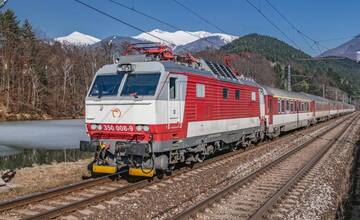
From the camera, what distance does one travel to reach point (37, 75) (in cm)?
A: 7919

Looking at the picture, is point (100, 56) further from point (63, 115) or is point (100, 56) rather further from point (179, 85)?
A: point (179, 85)

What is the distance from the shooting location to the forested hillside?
7288 cm

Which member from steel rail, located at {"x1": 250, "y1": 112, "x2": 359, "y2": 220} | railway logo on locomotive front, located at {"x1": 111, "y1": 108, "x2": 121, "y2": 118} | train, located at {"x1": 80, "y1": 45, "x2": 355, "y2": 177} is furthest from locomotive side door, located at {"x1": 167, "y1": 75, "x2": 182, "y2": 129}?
steel rail, located at {"x1": 250, "y1": 112, "x2": 359, "y2": 220}

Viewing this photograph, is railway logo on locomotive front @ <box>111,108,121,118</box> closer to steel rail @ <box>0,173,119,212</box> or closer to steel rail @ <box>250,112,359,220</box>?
steel rail @ <box>0,173,119,212</box>

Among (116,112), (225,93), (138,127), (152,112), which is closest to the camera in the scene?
(152,112)

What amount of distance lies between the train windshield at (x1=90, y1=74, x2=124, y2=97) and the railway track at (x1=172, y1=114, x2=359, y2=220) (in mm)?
4515

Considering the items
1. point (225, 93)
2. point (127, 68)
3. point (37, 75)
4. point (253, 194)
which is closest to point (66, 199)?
point (127, 68)

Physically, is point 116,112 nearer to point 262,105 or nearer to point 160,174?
point 160,174

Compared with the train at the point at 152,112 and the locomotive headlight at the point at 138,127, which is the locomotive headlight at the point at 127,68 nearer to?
the train at the point at 152,112

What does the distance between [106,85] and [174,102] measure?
2.23 meters

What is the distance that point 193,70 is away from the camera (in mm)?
14617

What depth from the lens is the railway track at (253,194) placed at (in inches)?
382

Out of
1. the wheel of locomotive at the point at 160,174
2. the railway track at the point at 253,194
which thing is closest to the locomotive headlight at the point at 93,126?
the wheel of locomotive at the point at 160,174

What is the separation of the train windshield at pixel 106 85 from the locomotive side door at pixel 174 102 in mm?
1612
